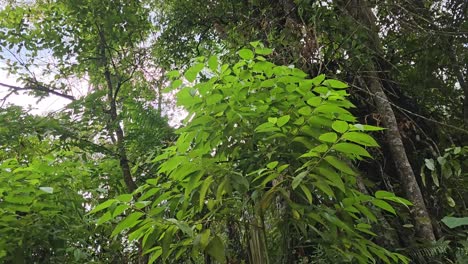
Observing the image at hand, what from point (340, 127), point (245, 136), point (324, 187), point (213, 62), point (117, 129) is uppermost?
point (117, 129)

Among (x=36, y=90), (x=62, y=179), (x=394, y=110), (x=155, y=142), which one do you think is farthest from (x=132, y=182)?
(x=394, y=110)

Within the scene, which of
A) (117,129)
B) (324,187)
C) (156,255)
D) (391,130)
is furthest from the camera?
(117,129)

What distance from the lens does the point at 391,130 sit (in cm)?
216

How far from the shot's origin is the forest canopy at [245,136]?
1179 millimetres

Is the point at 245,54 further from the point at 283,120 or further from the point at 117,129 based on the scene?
the point at 117,129

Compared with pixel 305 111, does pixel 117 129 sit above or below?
above

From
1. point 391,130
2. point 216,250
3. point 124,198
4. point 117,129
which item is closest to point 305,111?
point 216,250

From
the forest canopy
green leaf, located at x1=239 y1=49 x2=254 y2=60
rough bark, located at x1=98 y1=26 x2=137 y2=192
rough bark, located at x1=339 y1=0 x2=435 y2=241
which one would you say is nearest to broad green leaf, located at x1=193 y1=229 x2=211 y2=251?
the forest canopy

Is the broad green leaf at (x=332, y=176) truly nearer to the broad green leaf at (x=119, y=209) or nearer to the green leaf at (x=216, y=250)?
the green leaf at (x=216, y=250)

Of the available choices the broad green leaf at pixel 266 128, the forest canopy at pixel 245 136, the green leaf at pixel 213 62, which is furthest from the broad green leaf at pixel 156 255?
the green leaf at pixel 213 62

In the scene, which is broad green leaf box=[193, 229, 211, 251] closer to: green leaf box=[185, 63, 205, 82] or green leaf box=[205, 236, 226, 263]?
green leaf box=[205, 236, 226, 263]

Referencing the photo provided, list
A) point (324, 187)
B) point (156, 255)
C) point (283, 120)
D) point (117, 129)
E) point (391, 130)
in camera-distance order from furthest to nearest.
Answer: point (117, 129)
point (391, 130)
point (156, 255)
point (283, 120)
point (324, 187)

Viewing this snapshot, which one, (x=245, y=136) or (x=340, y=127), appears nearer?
(x=340, y=127)

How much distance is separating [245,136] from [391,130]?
1.21 m
